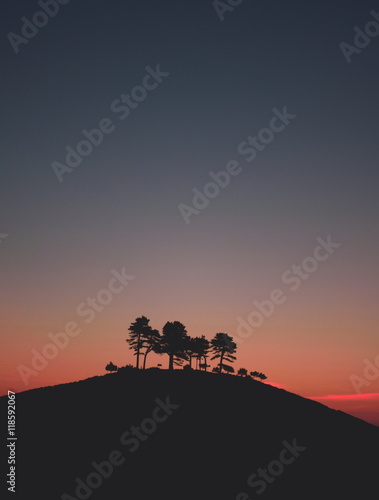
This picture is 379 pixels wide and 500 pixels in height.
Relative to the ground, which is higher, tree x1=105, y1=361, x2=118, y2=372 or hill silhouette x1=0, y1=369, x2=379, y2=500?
tree x1=105, y1=361, x2=118, y2=372

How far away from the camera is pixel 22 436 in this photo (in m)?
46.9

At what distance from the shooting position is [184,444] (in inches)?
1811

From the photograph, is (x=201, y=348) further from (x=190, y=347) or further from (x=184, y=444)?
(x=184, y=444)

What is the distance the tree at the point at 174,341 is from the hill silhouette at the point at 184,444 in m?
19.1

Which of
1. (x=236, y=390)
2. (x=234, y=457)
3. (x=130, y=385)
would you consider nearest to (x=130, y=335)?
(x=130, y=385)

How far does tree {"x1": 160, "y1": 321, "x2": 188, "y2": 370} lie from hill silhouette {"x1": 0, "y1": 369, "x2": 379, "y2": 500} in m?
19.1

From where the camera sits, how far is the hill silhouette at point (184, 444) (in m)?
39.1

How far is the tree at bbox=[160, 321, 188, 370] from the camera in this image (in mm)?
84438

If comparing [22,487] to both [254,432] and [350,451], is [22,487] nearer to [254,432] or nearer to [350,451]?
[254,432]

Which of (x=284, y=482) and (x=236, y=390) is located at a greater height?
(x=236, y=390)

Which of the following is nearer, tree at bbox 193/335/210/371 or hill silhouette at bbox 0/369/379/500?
hill silhouette at bbox 0/369/379/500

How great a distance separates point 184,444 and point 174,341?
1521 inches

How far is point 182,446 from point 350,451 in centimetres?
2154

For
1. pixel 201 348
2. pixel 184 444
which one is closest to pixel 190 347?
pixel 201 348
